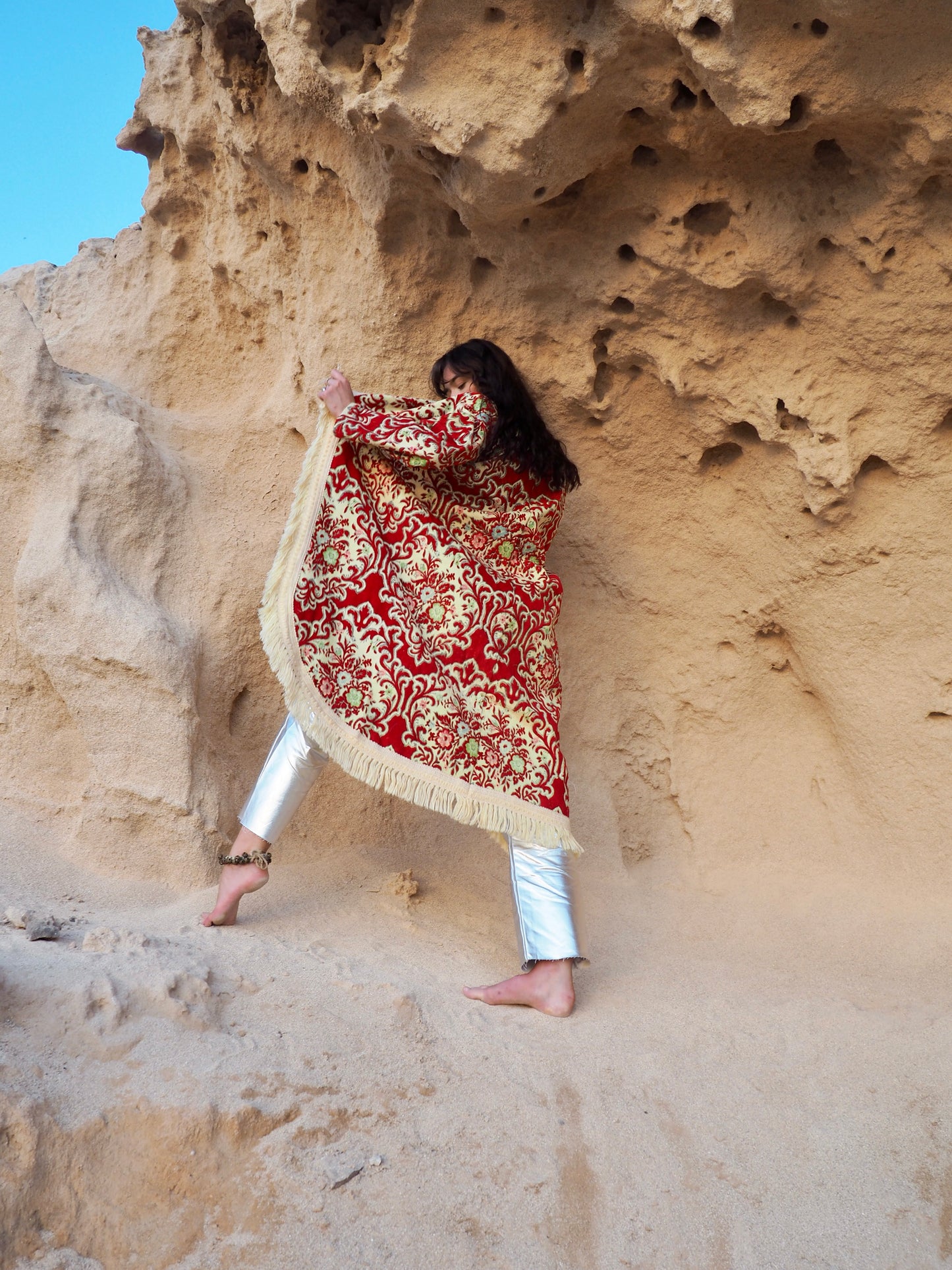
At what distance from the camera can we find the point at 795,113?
7.75 ft

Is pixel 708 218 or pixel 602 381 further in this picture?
pixel 602 381

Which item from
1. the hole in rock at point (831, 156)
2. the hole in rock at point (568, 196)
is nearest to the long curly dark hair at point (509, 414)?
the hole in rock at point (568, 196)

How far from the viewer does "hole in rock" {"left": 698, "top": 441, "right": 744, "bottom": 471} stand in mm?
3121

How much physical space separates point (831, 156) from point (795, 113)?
0.26 meters

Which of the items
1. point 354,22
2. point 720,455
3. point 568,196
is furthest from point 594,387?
point 354,22

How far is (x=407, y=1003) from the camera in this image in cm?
218

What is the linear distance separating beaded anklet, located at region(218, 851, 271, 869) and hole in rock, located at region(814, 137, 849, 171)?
225 cm

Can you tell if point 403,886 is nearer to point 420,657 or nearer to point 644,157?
point 420,657

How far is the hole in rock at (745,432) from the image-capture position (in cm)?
303

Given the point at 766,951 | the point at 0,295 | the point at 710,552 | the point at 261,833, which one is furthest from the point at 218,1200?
the point at 0,295

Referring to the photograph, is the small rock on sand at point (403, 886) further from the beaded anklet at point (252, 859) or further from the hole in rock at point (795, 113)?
the hole in rock at point (795, 113)

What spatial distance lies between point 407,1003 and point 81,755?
129 centimetres

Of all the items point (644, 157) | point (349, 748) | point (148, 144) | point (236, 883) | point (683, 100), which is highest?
point (683, 100)

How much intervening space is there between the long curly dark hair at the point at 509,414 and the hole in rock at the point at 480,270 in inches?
10.5
